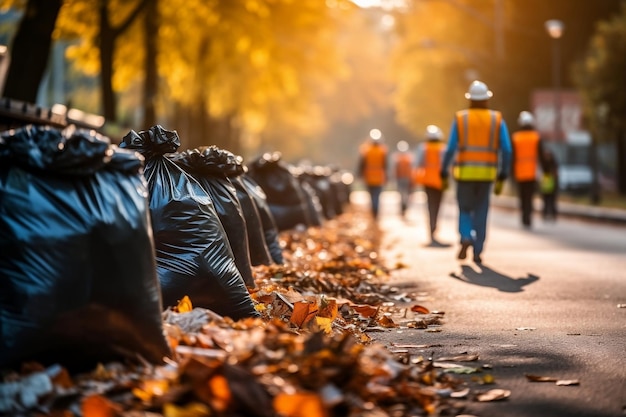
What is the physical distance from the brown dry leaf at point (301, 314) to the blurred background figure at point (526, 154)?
1425cm

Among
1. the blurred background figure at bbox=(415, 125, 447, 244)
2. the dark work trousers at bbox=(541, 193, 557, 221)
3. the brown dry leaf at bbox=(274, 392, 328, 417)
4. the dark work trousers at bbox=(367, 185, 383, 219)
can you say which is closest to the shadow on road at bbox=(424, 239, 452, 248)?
the blurred background figure at bbox=(415, 125, 447, 244)

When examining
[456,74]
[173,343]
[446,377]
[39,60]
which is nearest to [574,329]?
[446,377]

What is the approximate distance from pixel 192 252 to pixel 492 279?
203 inches

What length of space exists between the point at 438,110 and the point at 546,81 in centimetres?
1282

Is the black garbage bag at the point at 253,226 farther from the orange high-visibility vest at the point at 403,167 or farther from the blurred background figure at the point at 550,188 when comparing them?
the orange high-visibility vest at the point at 403,167

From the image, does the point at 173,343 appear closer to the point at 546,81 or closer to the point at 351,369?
the point at 351,369

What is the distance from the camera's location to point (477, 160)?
44.8 feet

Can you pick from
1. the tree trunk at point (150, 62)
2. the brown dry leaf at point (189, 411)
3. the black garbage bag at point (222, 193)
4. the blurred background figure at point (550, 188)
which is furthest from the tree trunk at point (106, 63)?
the brown dry leaf at point (189, 411)

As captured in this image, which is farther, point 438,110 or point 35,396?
point 438,110

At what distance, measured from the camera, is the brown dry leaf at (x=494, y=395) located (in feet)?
17.5

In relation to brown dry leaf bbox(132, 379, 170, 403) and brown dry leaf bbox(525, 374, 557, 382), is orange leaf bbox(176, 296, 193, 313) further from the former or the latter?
brown dry leaf bbox(525, 374, 557, 382)

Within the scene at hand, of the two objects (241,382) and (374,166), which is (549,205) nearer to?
(374,166)

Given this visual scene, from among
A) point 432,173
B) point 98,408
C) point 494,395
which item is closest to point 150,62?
point 432,173

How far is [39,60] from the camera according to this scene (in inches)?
704
